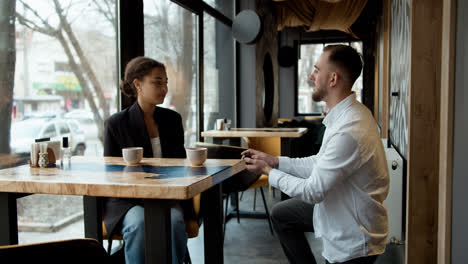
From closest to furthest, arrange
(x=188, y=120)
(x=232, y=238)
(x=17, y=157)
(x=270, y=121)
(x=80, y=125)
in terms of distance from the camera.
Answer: (x=17, y=157) < (x=80, y=125) < (x=232, y=238) < (x=188, y=120) < (x=270, y=121)

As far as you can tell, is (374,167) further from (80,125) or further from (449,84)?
(80,125)

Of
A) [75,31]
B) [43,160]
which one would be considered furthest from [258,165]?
[75,31]

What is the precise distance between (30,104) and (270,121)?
568 centimetres

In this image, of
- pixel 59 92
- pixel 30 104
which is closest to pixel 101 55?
pixel 59 92

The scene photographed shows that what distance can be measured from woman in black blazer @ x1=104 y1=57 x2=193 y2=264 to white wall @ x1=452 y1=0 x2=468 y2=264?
1.23 metres

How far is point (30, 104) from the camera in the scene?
2320 millimetres

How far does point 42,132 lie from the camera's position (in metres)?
2.44

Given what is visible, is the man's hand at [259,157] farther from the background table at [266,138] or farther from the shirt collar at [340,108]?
the background table at [266,138]

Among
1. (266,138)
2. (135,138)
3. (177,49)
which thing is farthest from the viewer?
(266,138)

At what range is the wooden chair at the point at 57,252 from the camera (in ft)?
3.10

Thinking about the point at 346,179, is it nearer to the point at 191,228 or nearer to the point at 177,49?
the point at 191,228

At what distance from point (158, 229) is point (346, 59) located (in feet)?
3.66

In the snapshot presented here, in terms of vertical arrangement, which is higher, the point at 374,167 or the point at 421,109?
the point at 421,109

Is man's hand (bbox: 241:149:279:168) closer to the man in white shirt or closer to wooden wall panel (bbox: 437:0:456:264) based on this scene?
the man in white shirt
